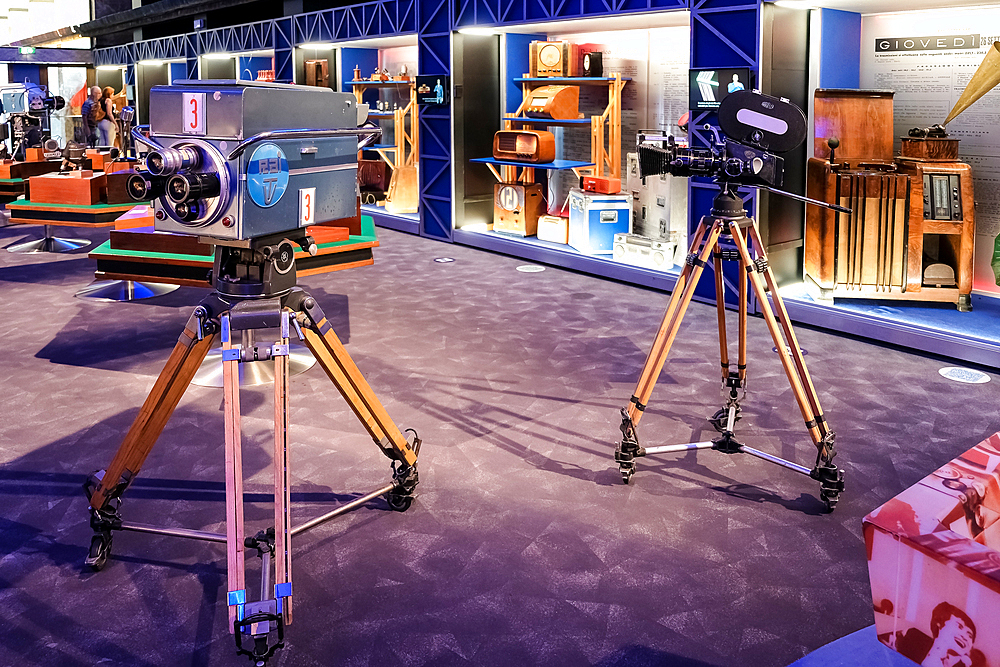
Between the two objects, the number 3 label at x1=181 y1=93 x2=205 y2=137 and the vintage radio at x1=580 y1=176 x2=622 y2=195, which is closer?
the number 3 label at x1=181 y1=93 x2=205 y2=137

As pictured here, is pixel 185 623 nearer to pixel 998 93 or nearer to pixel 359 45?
pixel 998 93

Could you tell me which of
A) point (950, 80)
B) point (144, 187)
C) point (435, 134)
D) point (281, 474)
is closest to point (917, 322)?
point (950, 80)

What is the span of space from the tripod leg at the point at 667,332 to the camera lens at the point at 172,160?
1720mm

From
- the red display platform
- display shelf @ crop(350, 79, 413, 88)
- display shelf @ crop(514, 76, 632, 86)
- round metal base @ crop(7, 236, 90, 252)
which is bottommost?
the red display platform

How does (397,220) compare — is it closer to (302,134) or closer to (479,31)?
(479,31)

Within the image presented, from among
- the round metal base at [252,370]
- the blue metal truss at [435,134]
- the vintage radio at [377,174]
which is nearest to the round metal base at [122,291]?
the round metal base at [252,370]

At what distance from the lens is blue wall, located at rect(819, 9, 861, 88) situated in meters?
6.15

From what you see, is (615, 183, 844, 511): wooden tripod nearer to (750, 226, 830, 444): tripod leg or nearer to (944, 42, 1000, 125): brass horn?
(750, 226, 830, 444): tripod leg

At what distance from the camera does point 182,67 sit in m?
17.5

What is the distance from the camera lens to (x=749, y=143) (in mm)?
3039

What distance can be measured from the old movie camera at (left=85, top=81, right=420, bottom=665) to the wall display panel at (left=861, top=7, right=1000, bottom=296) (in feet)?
15.7

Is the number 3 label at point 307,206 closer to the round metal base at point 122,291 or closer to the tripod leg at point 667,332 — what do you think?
the tripod leg at point 667,332

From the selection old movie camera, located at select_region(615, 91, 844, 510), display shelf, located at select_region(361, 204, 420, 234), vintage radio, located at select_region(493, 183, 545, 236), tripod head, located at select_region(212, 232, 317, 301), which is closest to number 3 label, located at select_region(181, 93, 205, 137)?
tripod head, located at select_region(212, 232, 317, 301)

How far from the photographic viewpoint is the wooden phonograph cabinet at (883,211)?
5668mm
